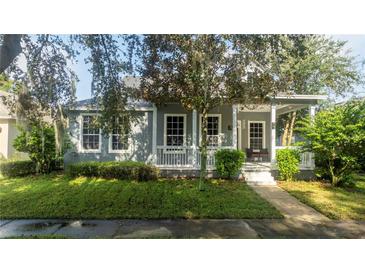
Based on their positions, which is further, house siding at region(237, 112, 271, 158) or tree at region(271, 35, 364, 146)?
house siding at region(237, 112, 271, 158)

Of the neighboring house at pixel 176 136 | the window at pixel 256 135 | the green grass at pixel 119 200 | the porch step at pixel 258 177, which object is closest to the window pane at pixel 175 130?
the neighboring house at pixel 176 136

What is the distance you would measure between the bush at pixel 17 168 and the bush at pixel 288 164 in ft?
19.4

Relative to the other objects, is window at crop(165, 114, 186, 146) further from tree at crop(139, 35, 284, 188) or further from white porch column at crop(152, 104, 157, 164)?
tree at crop(139, 35, 284, 188)

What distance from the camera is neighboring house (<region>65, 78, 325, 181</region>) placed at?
5348 millimetres

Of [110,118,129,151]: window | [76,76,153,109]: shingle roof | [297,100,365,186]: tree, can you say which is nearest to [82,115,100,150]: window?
[76,76,153,109]: shingle roof

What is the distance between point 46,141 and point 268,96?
4.85m

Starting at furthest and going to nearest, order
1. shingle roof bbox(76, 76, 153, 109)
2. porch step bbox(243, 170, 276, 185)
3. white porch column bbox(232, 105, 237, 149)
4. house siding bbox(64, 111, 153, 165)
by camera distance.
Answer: white porch column bbox(232, 105, 237, 149), porch step bbox(243, 170, 276, 185), house siding bbox(64, 111, 153, 165), shingle roof bbox(76, 76, 153, 109)

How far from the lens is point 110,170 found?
5328 mm

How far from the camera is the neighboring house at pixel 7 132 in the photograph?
474 centimetres

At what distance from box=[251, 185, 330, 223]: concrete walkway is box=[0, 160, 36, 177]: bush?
4.92 meters
